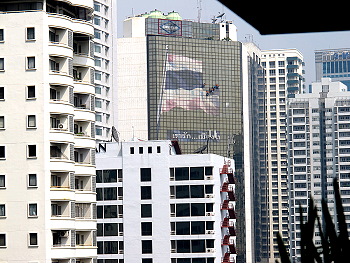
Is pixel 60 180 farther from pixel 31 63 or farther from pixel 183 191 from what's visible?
pixel 183 191

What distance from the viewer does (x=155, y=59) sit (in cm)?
15362

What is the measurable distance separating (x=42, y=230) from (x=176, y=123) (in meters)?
99.0

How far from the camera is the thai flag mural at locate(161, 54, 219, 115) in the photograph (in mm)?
153750

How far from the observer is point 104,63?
4919 inches

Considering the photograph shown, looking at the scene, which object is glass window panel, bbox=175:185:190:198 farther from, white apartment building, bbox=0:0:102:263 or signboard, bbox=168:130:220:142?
signboard, bbox=168:130:220:142

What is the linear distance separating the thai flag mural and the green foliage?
144812mm

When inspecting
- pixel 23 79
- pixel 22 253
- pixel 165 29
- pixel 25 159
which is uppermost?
pixel 165 29

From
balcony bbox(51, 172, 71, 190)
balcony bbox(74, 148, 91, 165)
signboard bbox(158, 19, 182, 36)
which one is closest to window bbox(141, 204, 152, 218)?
balcony bbox(74, 148, 91, 165)

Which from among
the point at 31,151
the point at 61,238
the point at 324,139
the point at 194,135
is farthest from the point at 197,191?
the point at 324,139

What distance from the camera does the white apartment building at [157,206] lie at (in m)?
90.3

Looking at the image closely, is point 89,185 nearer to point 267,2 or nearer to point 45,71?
point 45,71

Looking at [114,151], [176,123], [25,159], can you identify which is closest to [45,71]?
[25,159]

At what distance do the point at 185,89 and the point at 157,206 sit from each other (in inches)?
2587

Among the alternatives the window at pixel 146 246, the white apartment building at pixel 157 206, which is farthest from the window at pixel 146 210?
the window at pixel 146 246
